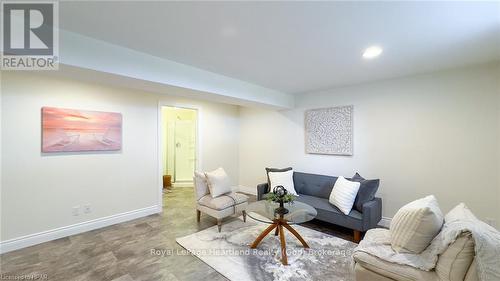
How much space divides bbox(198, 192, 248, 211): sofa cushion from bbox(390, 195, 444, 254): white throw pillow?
2.13 metres

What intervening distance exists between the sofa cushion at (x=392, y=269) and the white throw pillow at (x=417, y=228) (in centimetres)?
17

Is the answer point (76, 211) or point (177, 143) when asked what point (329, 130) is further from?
point (177, 143)

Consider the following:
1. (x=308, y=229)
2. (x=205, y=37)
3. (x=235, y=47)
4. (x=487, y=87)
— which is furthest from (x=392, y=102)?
(x=205, y=37)

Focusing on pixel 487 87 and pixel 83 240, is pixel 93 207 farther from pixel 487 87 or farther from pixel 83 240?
pixel 487 87

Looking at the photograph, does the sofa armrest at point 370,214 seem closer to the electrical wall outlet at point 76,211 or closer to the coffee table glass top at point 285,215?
the coffee table glass top at point 285,215

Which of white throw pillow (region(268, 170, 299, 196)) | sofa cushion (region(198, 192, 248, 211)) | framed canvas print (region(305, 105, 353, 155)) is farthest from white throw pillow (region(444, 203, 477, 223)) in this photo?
sofa cushion (region(198, 192, 248, 211))

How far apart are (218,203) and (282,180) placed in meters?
1.29

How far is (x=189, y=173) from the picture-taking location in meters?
6.51

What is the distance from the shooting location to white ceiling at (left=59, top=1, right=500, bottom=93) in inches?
63.4

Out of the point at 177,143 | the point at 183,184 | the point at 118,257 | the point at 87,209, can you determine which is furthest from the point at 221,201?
the point at 177,143

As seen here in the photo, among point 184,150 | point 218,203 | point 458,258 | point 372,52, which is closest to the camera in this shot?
point 458,258

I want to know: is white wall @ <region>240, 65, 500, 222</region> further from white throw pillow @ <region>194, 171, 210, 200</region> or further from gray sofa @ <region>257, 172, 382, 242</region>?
white throw pillow @ <region>194, 171, 210, 200</region>

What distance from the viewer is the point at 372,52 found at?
2.38 meters

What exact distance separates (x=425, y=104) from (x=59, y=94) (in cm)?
515
